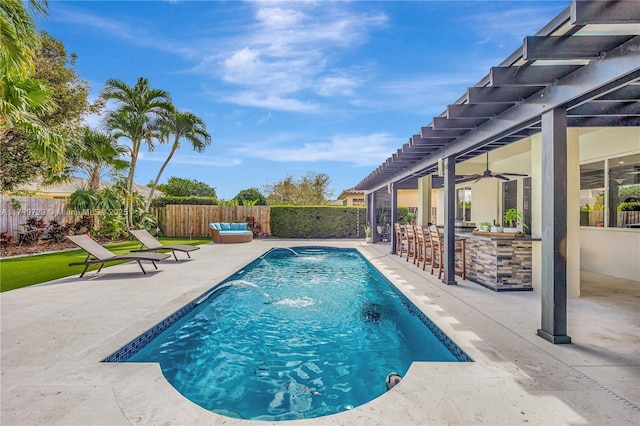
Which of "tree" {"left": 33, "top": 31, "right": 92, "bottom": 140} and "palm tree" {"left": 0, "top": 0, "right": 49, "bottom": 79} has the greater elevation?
"tree" {"left": 33, "top": 31, "right": 92, "bottom": 140}

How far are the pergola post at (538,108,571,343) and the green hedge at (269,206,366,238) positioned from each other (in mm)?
16419

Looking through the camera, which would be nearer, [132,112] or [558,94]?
[558,94]

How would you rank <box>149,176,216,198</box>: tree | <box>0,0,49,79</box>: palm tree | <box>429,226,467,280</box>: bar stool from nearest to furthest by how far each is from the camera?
<box>0,0,49,79</box>: palm tree
<box>429,226,467,280</box>: bar stool
<box>149,176,216,198</box>: tree

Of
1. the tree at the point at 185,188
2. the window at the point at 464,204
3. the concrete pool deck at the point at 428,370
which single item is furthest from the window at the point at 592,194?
the tree at the point at 185,188

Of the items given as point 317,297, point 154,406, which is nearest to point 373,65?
point 317,297

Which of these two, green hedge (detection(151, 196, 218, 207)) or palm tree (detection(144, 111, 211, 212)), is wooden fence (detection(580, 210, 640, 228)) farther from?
green hedge (detection(151, 196, 218, 207))

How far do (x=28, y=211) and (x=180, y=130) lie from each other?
303 inches

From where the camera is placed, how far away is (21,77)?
295 inches

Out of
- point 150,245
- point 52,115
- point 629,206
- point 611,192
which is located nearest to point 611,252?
point 629,206

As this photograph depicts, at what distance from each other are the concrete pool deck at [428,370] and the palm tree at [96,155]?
9.79 meters

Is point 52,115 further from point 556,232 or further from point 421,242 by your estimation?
point 556,232

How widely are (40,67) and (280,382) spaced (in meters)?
17.9

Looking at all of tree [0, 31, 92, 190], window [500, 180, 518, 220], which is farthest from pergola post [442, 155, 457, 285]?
tree [0, 31, 92, 190]

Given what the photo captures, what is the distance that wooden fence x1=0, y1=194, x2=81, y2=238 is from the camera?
12211 mm
